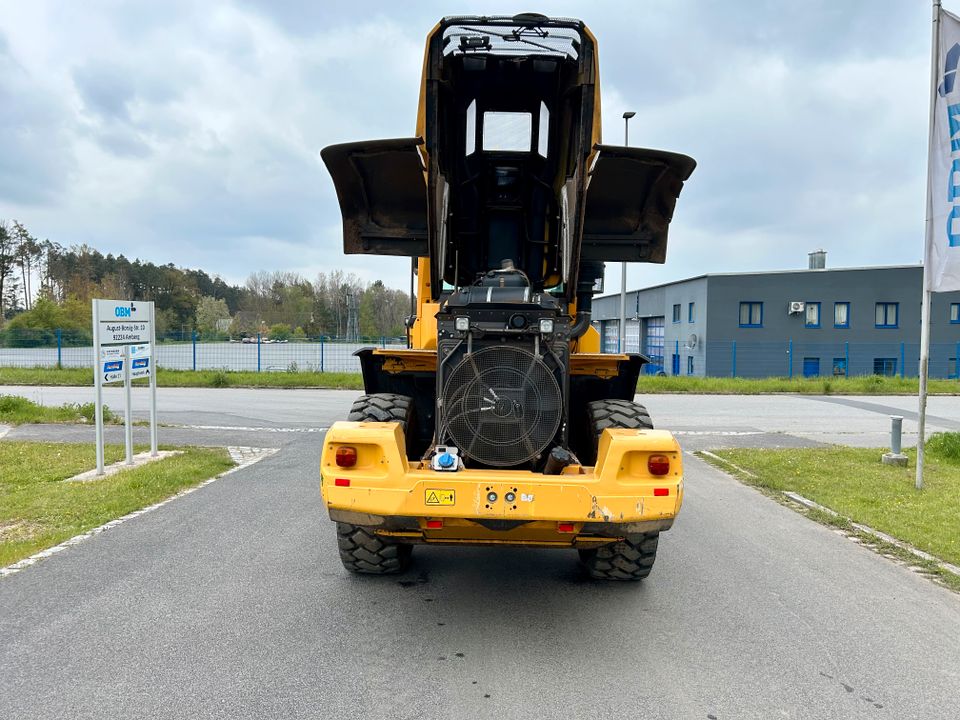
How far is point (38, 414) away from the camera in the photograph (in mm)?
12922

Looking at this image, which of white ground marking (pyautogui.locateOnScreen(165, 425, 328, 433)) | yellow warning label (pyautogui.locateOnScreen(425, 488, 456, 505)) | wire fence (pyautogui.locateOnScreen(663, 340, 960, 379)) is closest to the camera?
yellow warning label (pyautogui.locateOnScreen(425, 488, 456, 505))

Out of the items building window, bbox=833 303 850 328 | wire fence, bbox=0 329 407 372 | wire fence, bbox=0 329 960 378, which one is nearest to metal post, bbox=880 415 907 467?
wire fence, bbox=0 329 960 378

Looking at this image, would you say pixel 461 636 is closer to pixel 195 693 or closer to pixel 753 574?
pixel 195 693

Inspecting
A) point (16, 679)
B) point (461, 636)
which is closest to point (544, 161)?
point (461, 636)

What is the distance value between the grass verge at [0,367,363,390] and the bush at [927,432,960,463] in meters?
16.6

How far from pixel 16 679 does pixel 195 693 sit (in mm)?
868

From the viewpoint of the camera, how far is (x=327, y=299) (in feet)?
191

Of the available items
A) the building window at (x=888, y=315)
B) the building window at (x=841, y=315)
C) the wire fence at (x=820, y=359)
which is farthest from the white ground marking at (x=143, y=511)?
the building window at (x=888, y=315)

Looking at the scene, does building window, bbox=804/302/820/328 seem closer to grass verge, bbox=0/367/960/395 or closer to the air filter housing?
grass verge, bbox=0/367/960/395

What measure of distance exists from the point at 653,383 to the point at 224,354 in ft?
57.2

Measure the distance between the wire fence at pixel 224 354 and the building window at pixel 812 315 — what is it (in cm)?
2143

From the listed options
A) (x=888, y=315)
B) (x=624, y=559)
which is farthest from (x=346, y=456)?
(x=888, y=315)

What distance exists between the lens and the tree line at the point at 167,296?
43500 millimetres

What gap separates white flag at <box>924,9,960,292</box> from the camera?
7.14 meters
